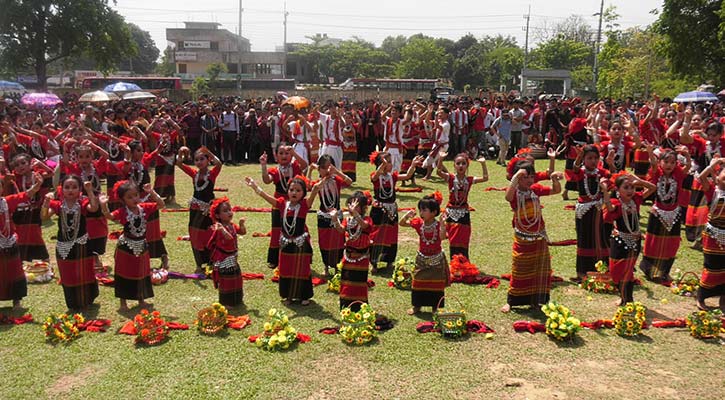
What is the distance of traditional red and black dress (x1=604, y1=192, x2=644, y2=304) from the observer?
23.8ft

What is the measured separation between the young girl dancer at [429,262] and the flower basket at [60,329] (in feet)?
12.5

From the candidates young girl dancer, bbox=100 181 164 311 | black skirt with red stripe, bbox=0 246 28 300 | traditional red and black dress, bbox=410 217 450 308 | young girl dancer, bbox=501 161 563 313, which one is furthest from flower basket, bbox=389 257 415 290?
black skirt with red stripe, bbox=0 246 28 300

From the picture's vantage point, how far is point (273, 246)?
29.8 ft

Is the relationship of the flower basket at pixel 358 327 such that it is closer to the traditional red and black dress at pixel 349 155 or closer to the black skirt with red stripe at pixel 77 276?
the black skirt with red stripe at pixel 77 276

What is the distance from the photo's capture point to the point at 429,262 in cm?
706

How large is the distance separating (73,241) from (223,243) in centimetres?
176

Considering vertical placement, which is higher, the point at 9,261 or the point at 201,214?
the point at 201,214

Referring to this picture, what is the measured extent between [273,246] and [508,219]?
524 centimetres

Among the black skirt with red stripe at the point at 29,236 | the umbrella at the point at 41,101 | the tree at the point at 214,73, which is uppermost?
the tree at the point at 214,73

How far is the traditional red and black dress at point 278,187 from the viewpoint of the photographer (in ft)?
29.5

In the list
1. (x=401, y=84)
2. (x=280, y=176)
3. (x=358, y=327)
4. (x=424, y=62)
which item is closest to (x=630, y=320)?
(x=358, y=327)

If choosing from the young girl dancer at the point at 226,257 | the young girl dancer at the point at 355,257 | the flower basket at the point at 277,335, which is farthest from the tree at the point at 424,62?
the flower basket at the point at 277,335

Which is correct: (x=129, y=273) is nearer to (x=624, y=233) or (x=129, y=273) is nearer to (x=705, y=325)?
(x=624, y=233)

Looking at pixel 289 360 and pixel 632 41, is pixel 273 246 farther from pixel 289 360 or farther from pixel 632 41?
pixel 632 41
